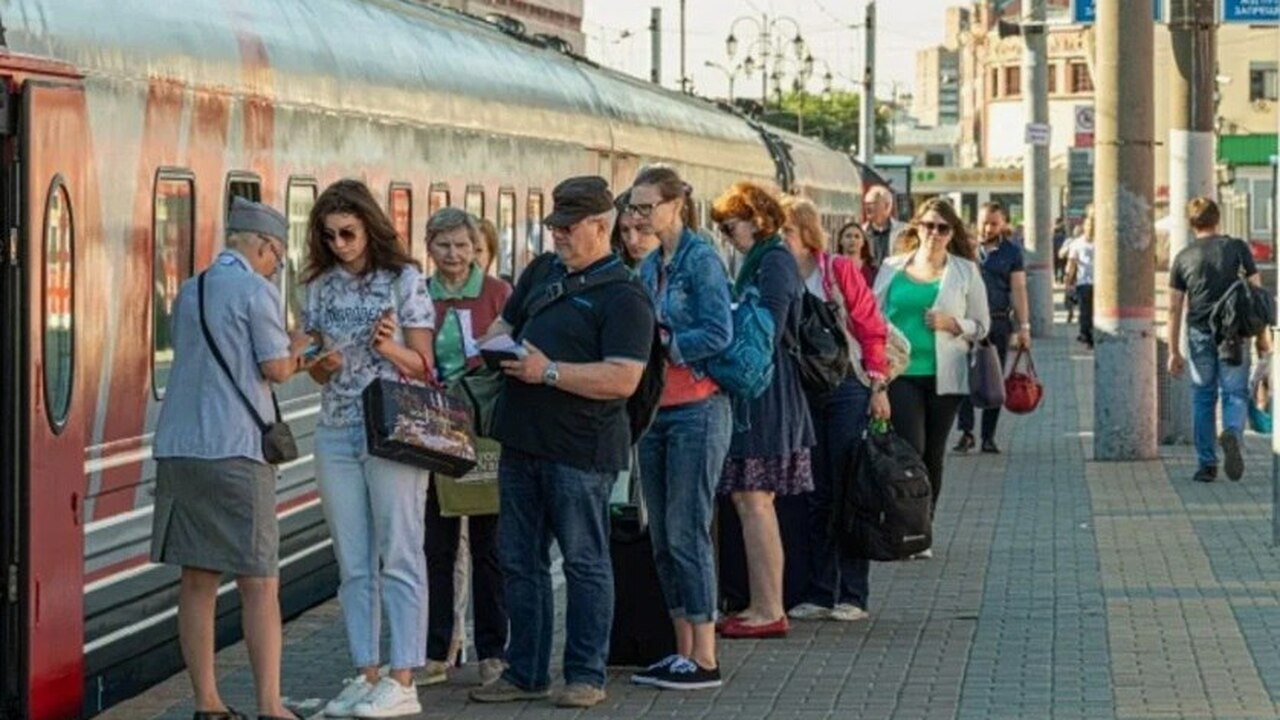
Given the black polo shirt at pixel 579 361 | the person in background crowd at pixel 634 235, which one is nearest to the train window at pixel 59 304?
the black polo shirt at pixel 579 361

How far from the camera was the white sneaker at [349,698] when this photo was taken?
10586 mm

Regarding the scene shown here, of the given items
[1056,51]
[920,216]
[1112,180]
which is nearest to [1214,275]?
[1112,180]

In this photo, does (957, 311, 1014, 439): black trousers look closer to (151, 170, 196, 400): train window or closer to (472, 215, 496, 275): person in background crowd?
(472, 215, 496, 275): person in background crowd

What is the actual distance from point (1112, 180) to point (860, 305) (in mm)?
8742

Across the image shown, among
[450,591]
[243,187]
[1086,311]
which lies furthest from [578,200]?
[1086,311]

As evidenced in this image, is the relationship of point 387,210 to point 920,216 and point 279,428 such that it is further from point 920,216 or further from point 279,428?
point 279,428

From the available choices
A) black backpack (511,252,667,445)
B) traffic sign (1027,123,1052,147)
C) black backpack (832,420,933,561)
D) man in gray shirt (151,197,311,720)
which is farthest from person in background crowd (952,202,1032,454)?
traffic sign (1027,123,1052,147)

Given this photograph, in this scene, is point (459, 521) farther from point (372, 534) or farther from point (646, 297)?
point (646, 297)

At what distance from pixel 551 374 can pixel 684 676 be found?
54.0 inches

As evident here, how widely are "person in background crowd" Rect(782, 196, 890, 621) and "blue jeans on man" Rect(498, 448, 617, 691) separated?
2638 millimetres

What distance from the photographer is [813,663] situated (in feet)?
39.9

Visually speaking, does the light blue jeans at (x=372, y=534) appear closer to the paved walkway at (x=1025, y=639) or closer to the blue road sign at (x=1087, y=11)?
the paved walkway at (x=1025, y=639)

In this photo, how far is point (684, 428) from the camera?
11430 millimetres

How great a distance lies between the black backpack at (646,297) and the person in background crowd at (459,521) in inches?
17.0
